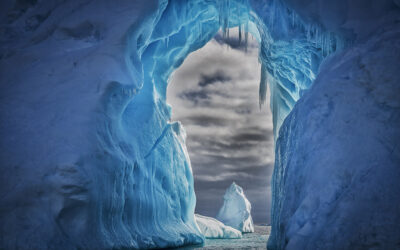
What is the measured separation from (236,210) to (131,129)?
18927mm

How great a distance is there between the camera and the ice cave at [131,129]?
13.5ft

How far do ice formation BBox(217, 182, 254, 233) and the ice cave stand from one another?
1726 cm

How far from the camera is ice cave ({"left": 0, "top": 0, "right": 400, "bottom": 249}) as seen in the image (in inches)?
162

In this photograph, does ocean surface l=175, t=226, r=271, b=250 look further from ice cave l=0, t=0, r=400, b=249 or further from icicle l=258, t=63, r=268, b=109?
icicle l=258, t=63, r=268, b=109

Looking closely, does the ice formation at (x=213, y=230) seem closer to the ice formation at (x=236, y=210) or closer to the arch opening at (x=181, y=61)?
the ice formation at (x=236, y=210)

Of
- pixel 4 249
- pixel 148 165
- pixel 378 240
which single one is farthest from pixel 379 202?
pixel 148 165

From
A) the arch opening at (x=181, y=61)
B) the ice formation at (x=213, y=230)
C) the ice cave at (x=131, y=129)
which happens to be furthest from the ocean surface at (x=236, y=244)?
the ice formation at (x=213, y=230)

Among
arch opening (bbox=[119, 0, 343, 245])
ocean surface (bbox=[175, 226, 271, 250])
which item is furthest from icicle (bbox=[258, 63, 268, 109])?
ocean surface (bbox=[175, 226, 271, 250])

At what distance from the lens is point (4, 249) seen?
14.8ft

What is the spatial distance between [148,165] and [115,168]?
2.80 metres

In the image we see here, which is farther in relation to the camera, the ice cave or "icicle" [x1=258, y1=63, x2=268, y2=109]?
"icicle" [x1=258, y1=63, x2=268, y2=109]

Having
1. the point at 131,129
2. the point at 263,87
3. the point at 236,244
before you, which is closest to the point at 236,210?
the point at 236,244

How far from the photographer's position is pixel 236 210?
2492cm

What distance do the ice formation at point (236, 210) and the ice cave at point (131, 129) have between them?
1726 cm
